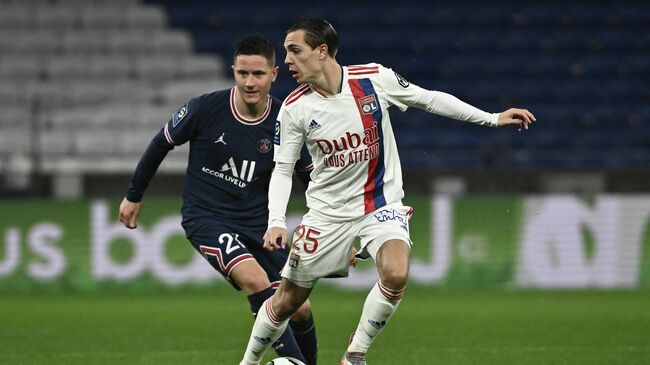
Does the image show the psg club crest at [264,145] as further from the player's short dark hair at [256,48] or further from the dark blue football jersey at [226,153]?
the player's short dark hair at [256,48]

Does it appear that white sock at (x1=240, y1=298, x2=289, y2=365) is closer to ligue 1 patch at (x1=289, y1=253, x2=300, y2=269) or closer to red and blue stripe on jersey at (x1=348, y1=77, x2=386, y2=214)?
ligue 1 patch at (x1=289, y1=253, x2=300, y2=269)

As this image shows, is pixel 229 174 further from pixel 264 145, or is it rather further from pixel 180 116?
pixel 180 116

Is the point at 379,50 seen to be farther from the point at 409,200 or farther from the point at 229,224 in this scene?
the point at 229,224

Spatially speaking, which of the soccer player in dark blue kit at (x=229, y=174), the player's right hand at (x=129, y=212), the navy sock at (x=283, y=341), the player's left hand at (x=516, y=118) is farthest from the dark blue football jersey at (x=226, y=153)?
the player's left hand at (x=516, y=118)

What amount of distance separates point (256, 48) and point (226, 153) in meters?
0.60

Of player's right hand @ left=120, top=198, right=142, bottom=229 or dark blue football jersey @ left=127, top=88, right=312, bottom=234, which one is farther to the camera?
player's right hand @ left=120, top=198, right=142, bottom=229

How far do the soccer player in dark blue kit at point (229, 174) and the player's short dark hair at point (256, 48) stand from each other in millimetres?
90

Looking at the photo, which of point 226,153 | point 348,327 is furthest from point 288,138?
point 348,327

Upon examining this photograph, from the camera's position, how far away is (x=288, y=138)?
5402 mm

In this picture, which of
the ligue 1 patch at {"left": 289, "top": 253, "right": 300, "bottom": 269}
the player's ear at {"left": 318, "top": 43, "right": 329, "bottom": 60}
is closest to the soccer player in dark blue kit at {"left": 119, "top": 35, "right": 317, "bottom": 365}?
the ligue 1 patch at {"left": 289, "top": 253, "right": 300, "bottom": 269}

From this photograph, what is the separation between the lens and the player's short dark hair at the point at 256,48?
5.81 m

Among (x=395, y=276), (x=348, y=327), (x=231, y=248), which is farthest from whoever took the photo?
(x=348, y=327)

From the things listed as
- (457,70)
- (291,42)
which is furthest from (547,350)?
(457,70)

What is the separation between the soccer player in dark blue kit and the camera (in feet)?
19.9
